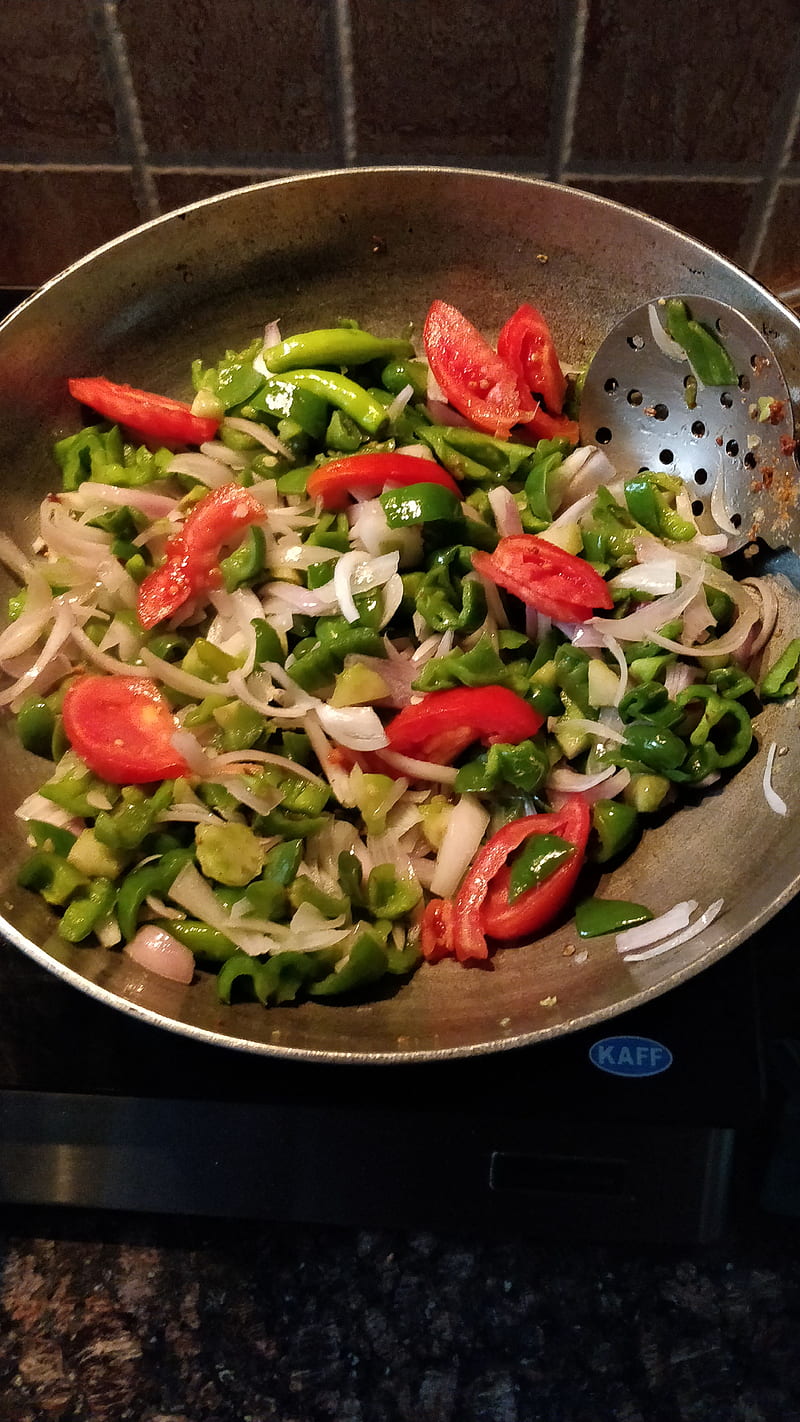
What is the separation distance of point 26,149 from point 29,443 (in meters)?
0.59

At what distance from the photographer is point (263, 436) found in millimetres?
1558

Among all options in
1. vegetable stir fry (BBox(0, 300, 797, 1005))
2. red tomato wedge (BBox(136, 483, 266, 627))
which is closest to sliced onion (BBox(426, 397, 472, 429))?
vegetable stir fry (BBox(0, 300, 797, 1005))

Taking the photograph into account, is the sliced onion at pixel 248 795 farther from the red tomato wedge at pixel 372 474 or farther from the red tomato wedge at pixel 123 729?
the red tomato wedge at pixel 372 474

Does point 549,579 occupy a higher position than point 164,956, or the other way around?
point 549,579

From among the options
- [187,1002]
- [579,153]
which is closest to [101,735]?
[187,1002]

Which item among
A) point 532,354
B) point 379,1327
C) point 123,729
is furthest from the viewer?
point 532,354

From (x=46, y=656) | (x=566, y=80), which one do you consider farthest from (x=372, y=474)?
(x=566, y=80)

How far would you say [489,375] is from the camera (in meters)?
1.51

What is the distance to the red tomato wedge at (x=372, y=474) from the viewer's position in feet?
4.64

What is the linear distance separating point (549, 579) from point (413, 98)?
0.92m

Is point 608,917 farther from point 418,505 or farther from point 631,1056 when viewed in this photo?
point 418,505

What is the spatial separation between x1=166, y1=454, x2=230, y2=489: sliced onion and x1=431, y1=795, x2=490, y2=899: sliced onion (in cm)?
71

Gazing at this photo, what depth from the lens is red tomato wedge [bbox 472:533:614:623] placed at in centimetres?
131

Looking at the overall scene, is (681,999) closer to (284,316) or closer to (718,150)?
(284,316)
